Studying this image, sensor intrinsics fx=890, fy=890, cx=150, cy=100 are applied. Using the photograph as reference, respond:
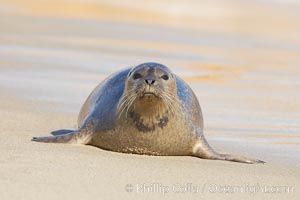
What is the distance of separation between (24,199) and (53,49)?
371 inches

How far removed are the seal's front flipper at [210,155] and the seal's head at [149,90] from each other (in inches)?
13.0

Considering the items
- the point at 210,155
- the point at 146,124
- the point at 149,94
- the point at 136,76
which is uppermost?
the point at 136,76

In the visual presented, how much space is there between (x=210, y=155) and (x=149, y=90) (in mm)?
687

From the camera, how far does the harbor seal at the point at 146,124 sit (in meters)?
5.91

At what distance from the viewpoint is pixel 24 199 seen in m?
3.96

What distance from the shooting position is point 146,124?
6.02 meters

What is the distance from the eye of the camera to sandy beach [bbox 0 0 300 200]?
4.65 m

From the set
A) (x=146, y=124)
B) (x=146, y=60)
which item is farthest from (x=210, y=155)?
(x=146, y=60)

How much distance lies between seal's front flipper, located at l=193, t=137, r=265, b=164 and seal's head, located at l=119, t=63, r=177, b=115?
330 mm

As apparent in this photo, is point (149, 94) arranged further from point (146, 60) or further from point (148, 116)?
point (146, 60)

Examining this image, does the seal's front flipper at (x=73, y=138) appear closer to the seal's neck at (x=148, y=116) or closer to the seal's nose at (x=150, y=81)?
the seal's neck at (x=148, y=116)

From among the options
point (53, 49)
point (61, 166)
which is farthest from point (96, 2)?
point (61, 166)

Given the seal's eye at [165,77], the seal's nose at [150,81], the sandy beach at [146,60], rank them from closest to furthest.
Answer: the sandy beach at [146,60]
the seal's nose at [150,81]
the seal's eye at [165,77]

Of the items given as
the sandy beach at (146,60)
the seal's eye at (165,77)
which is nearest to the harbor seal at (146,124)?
the seal's eye at (165,77)
